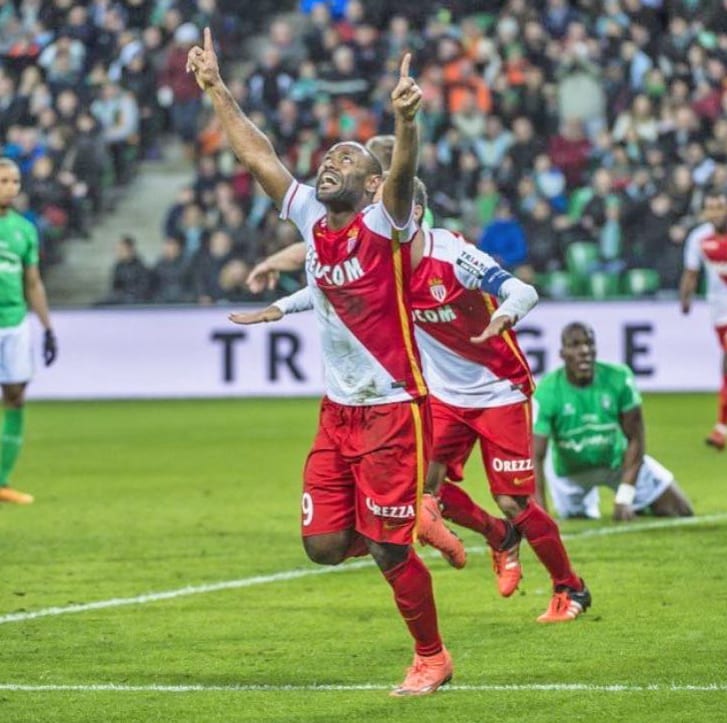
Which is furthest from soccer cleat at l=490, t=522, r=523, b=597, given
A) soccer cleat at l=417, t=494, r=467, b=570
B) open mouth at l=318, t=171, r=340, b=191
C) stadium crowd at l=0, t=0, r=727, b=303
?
stadium crowd at l=0, t=0, r=727, b=303

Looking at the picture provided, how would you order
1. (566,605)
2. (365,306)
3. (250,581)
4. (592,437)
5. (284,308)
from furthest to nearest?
(592,437) < (250,581) < (566,605) < (284,308) < (365,306)

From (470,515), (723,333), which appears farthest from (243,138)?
(723,333)

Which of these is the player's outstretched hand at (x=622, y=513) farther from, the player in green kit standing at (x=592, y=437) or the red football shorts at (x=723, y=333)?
the red football shorts at (x=723, y=333)

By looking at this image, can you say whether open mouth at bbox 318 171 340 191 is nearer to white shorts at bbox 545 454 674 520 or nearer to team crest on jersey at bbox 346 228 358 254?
team crest on jersey at bbox 346 228 358 254

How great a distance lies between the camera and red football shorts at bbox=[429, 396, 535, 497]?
9180mm

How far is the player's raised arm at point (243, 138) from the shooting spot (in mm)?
7793

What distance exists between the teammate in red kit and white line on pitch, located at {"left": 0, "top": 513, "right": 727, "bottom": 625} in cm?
127

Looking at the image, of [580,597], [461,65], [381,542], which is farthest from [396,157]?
[461,65]

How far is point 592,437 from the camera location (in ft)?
40.5

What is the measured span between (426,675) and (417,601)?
28 cm

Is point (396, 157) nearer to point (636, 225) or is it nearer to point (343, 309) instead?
point (343, 309)

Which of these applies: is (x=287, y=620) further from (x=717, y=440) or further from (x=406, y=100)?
(x=717, y=440)

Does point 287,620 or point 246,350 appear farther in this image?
point 246,350

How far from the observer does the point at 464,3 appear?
2794cm
